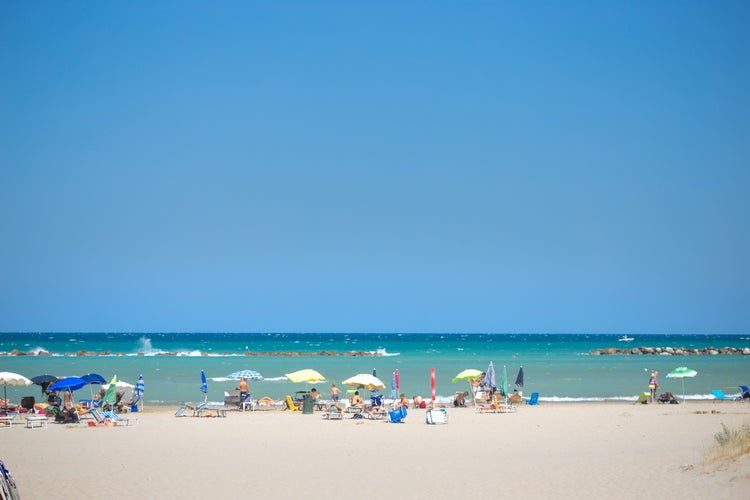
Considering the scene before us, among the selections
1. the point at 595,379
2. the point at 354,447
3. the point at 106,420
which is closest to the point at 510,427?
the point at 354,447

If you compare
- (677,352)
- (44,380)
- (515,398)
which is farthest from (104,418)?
(677,352)

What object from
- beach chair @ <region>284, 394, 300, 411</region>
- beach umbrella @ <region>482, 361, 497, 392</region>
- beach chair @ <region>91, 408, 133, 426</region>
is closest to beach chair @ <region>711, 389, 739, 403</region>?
beach umbrella @ <region>482, 361, 497, 392</region>

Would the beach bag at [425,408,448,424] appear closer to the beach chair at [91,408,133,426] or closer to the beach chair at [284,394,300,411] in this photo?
the beach chair at [284,394,300,411]

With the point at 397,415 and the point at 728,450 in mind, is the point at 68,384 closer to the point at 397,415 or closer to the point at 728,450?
the point at 397,415

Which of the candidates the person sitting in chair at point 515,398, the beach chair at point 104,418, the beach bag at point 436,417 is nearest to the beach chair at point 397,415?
the beach bag at point 436,417

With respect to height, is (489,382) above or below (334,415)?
above

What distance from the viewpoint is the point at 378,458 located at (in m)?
15.7

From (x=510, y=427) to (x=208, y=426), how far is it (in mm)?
8025

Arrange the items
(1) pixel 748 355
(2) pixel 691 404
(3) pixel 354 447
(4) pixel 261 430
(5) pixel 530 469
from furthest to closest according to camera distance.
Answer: (1) pixel 748 355
(2) pixel 691 404
(4) pixel 261 430
(3) pixel 354 447
(5) pixel 530 469

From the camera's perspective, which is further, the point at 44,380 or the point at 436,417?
the point at 44,380

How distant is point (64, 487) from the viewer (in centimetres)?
1262

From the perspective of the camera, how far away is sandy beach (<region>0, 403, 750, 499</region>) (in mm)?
12445

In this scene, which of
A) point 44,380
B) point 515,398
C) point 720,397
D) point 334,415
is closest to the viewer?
point 334,415

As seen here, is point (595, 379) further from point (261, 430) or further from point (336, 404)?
point (261, 430)
